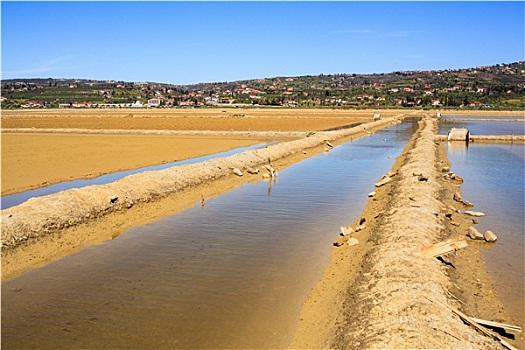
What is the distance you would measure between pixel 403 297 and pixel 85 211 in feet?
27.2

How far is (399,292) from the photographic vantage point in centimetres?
621

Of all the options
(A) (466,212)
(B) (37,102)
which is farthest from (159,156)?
(B) (37,102)

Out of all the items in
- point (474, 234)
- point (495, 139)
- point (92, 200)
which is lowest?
point (474, 234)

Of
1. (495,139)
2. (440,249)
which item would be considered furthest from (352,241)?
(495,139)

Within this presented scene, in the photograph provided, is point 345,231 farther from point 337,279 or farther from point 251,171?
point 251,171

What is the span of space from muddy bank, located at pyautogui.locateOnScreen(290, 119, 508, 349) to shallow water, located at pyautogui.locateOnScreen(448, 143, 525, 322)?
12.4 inches

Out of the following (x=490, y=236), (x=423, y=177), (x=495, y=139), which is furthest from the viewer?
(x=495, y=139)

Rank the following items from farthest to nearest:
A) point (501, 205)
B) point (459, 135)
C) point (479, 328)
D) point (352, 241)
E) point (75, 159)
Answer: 1. point (459, 135)
2. point (75, 159)
3. point (501, 205)
4. point (352, 241)
5. point (479, 328)

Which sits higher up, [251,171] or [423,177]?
[423,177]

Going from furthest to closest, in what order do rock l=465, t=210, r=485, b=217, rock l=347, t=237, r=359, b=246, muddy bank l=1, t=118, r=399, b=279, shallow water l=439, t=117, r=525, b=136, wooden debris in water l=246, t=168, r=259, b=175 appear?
1. shallow water l=439, t=117, r=525, b=136
2. wooden debris in water l=246, t=168, r=259, b=175
3. rock l=465, t=210, r=485, b=217
4. rock l=347, t=237, r=359, b=246
5. muddy bank l=1, t=118, r=399, b=279

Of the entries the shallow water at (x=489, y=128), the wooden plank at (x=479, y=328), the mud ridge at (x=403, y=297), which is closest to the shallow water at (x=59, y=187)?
the mud ridge at (x=403, y=297)

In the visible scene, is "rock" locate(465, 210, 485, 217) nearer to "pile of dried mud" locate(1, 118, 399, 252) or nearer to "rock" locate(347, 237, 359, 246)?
"rock" locate(347, 237, 359, 246)

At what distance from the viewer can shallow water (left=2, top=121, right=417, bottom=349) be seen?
5934 mm

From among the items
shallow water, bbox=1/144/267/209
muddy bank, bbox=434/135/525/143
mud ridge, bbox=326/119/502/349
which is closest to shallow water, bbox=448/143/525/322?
mud ridge, bbox=326/119/502/349
